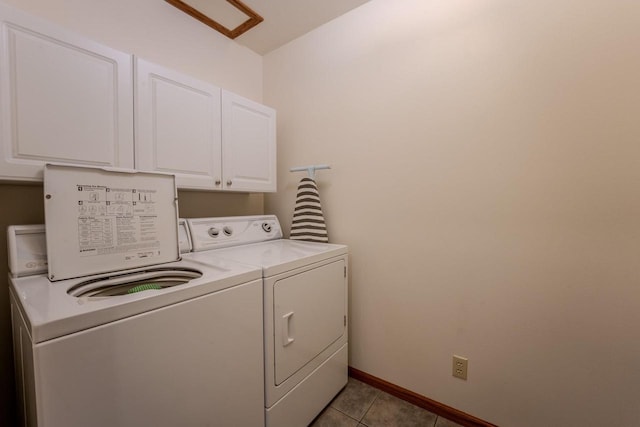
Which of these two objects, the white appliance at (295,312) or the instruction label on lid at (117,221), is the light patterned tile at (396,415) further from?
the instruction label on lid at (117,221)

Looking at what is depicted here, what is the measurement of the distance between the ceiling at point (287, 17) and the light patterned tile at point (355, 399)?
2.56 metres

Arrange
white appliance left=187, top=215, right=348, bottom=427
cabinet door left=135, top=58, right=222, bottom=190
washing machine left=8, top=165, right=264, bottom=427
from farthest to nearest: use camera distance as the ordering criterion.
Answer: cabinet door left=135, top=58, right=222, bottom=190 < white appliance left=187, top=215, right=348, bottom=427 < washing machine left=8, top=165, right=264, bottom=427

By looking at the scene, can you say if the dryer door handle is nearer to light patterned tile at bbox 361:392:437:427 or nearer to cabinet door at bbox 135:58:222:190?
light patterned tile at bbox 361:392:437:427

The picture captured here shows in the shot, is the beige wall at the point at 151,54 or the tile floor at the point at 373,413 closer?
the beige wall at the point at 151,54

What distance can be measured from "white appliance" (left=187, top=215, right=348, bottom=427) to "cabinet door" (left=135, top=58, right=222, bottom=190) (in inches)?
13.3

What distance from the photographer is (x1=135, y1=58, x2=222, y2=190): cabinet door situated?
1301mm

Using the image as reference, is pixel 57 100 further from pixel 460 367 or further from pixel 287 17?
pixel 460 367

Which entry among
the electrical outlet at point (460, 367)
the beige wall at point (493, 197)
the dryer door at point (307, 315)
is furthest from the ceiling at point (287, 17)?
the electrical outlet at point (460, 367)

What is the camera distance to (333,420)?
4.80 ft

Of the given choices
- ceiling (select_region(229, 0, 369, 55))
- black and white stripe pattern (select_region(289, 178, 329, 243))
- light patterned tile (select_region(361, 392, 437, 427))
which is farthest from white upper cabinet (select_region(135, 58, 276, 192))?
light patterned tile (select_region(361, 392, 437, 427))

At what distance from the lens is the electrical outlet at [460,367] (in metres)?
1.42

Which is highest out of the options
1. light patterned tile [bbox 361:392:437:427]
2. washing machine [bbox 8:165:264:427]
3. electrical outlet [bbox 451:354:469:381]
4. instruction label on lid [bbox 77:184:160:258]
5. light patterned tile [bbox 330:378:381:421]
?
instruction label on lid [bbox 77:184:160:258]

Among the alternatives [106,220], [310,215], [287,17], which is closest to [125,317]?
[106,220]

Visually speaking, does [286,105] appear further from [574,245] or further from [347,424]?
[347,424]
